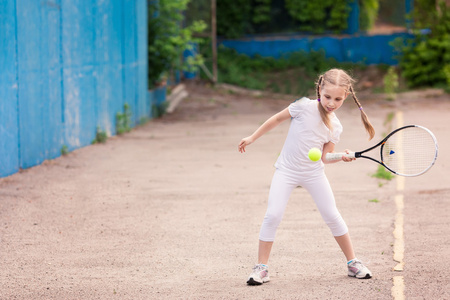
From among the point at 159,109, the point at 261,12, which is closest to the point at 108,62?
the point at 159,109

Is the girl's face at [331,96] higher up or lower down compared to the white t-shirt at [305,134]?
higher up

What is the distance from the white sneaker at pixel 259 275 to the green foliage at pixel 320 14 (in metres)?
22.0

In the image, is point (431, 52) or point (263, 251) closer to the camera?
point (263, 251)

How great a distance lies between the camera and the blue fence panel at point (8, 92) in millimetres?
8586

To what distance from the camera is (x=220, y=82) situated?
2422cm

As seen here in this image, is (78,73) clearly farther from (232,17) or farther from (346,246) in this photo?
(232,17)

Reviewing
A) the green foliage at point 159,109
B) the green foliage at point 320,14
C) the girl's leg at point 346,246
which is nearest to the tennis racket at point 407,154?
the girl's leg at point 346,246

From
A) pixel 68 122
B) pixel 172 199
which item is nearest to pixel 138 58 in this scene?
pixel 68 122

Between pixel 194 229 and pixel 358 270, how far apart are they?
2.04 m

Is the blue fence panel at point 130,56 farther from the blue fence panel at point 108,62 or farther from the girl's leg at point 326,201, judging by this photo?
the girl's leg at point 326,201

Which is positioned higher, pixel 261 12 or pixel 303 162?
pixel 261 12

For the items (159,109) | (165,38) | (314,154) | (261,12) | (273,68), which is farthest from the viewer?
(261,12)

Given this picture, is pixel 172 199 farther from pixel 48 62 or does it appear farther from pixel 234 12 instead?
pixel 234 12

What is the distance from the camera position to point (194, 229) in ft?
21.7
